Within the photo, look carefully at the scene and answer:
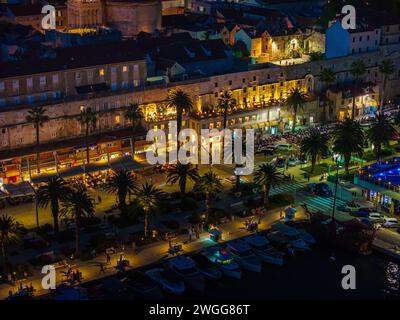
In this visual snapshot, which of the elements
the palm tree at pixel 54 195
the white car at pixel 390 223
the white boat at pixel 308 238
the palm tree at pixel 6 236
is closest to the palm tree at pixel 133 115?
the palm tree at pixel 54 195

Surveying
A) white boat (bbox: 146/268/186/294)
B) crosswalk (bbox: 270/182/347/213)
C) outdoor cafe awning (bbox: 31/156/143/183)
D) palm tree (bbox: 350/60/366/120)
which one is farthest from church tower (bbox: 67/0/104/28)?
white boat (bbox: 146/268/186/294)

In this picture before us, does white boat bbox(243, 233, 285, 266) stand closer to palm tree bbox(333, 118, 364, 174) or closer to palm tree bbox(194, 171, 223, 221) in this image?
palm tree bbox(194, 171, 223, 221)

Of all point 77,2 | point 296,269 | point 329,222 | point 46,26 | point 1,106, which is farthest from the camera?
point 46,26

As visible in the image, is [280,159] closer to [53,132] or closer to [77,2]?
[53,132]

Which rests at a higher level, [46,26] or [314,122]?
[46,26]

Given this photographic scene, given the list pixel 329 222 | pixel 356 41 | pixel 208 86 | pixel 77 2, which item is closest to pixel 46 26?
pixel 77 2
